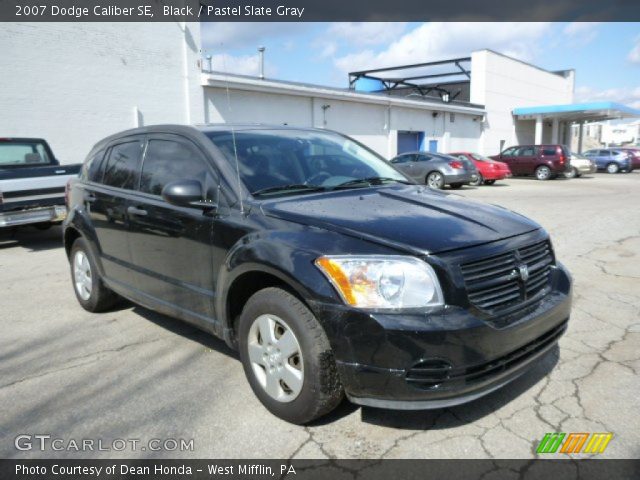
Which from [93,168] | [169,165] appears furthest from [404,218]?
[93,168]

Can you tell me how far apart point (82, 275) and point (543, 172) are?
2413cm

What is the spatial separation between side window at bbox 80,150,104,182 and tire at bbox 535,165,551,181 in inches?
938

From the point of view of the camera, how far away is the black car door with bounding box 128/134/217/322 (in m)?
3.53

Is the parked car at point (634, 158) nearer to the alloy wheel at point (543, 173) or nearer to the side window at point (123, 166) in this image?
the alloy wheel at point (543, 173)

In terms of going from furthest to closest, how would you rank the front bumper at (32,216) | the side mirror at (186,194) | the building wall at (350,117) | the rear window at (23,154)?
the building wall at (350,117) → the rear window at (23,154) → the front bumper at (32,216) → the side mirror at (186,194)

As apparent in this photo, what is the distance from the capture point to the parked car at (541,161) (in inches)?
973

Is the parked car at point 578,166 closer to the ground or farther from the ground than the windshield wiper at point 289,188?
closer to the ground

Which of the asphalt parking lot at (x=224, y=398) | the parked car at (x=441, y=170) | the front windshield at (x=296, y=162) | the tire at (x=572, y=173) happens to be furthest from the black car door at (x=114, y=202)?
the tire at (x=572, y=173)

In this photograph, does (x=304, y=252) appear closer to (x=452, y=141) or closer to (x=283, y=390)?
(x=283, y=390)

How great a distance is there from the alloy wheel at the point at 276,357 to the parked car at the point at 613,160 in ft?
110

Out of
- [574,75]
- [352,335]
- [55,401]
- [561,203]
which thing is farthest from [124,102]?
[574,75]

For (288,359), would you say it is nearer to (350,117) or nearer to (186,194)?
(186,194)

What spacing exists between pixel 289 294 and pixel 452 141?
100 feet

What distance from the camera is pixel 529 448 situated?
2752 millimetres
